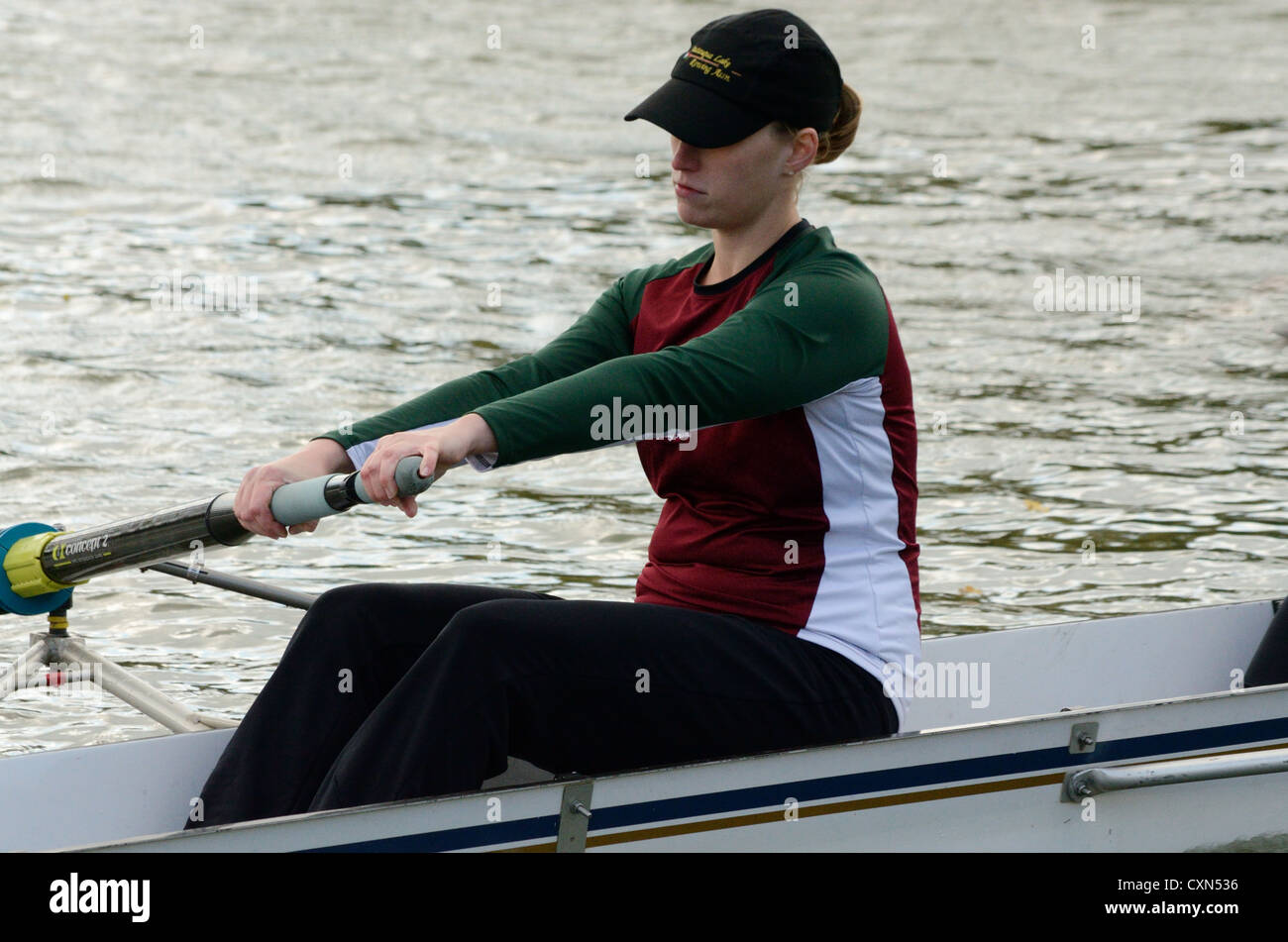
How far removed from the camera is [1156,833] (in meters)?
3.35

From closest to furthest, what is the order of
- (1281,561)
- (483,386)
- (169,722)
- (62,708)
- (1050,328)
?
(483,386)
(169,722)
(62,708)
(1281,561)
(1050,328)

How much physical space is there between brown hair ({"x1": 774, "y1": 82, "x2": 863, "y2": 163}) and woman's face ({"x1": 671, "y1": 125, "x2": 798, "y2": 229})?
0.25 feet

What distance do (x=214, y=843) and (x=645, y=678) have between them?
658mm

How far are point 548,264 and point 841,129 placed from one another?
7587 mm

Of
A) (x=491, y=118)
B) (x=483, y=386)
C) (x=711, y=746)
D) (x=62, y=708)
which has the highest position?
(x=491, y=118)

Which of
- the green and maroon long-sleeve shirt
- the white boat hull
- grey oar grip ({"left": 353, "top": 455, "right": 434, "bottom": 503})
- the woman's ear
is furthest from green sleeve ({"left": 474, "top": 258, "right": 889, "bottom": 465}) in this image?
the white boat hull

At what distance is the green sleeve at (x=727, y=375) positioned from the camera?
269cm

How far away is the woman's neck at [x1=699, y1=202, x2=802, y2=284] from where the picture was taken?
9.65 feet

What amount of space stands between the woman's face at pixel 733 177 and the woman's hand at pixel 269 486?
2.35 feet

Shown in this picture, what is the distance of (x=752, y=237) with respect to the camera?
2949mm

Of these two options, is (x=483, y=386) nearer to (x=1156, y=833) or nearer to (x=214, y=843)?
(x=214, y=843)

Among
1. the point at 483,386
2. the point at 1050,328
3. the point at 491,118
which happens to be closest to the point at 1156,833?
the point at 483,386

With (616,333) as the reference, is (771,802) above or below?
below

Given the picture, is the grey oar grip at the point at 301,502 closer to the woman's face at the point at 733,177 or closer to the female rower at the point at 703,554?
the female rower at the point at 703,554
